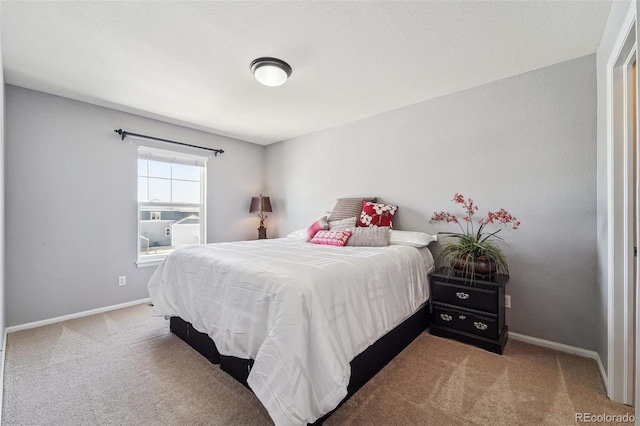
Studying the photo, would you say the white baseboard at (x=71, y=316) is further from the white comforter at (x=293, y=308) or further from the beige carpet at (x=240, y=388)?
the white comforter at (x=293, y=308)

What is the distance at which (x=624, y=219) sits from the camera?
1.59 metres

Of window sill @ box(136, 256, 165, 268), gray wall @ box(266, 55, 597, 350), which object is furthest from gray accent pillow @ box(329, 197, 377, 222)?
window sill @ box(136, 256, 165, 268)

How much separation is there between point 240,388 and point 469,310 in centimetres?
189

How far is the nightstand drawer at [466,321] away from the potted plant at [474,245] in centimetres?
33

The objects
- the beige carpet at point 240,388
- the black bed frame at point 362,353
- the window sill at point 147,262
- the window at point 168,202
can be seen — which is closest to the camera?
the beige carpet at point 240,388

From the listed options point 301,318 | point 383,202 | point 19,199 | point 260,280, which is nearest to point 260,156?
point 383,202

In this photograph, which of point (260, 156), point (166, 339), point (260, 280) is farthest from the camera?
point (260, 156)

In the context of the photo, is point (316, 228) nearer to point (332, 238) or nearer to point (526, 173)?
point (332, 238)

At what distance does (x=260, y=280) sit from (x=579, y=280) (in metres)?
2.51

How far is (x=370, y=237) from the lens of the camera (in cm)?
271

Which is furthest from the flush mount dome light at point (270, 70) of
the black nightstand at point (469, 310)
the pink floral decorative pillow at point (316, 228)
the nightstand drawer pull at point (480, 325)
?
the nightstand drawer pull at point (480, 325)

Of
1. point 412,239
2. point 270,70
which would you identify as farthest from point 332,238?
point 270,70

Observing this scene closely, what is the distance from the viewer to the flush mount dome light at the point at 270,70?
2137mm

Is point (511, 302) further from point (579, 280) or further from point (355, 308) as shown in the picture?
point (355, 308)
